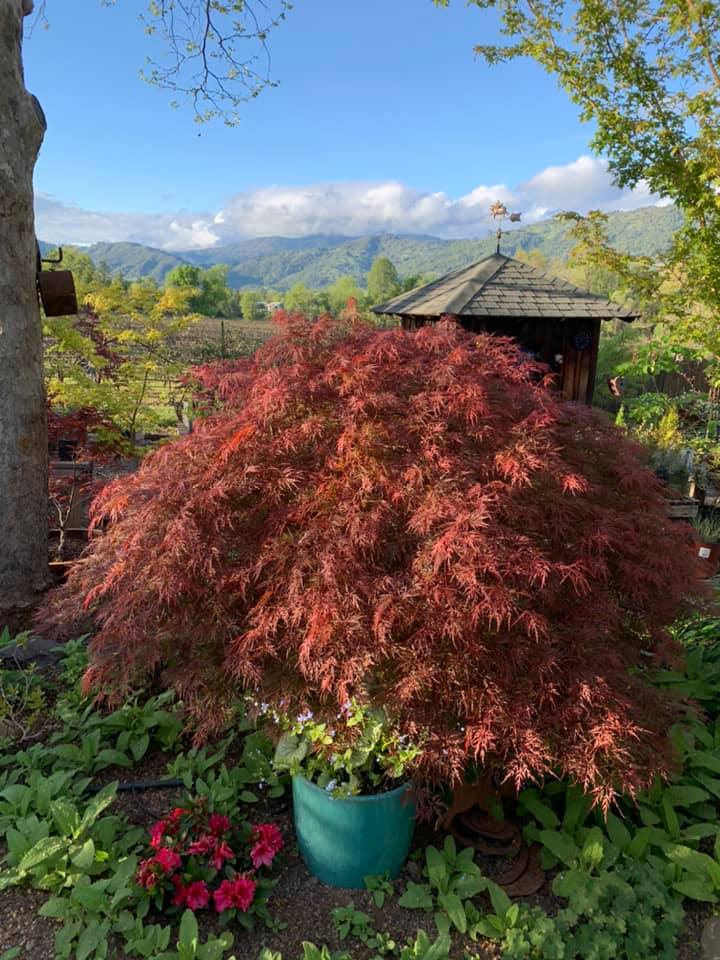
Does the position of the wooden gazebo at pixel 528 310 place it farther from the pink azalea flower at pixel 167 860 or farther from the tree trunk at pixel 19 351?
the pink azalea flower at pixel 167 860

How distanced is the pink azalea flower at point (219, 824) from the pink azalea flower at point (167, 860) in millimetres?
175

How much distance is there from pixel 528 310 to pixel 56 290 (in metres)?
5.20

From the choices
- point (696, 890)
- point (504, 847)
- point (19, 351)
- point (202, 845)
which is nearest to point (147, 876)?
point (202, 845)

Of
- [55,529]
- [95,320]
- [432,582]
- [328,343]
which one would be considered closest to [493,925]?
[432,582]

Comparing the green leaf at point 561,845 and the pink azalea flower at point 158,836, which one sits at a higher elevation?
the pink azalea flower at point 158,836

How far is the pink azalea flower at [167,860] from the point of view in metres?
1.84

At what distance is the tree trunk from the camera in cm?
304

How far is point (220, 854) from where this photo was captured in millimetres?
1956

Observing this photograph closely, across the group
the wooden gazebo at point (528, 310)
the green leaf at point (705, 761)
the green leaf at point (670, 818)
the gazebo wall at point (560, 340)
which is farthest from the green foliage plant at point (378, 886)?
the gazebo wall at point (560, 340)

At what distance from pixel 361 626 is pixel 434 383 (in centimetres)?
87

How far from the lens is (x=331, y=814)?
1.95 meters

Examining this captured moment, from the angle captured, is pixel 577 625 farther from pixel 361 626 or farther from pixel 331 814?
pixel 331 814

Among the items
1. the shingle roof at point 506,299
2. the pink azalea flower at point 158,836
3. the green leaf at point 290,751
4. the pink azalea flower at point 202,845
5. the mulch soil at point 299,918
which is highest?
the shingle roof at point 506,299

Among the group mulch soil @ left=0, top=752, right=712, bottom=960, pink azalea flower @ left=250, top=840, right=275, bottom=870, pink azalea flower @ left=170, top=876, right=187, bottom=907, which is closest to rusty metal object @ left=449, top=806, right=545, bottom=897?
mulch soil @ left=0, top=752, right=712, bottom=960
